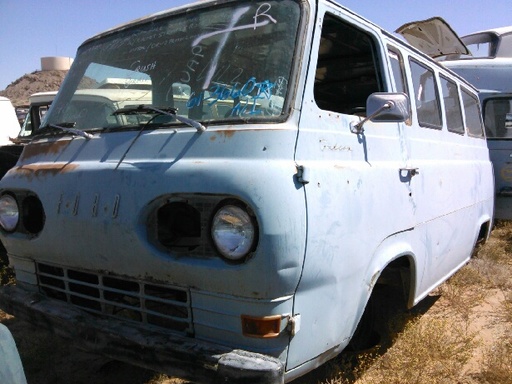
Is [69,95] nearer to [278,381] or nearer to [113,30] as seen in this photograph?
[113,30]

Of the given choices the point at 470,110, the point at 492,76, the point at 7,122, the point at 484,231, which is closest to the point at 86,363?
the point at 484,231

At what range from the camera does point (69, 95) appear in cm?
342

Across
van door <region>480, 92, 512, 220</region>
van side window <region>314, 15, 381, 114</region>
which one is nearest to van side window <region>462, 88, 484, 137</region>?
van door <region>480, 92, 512, 220</region>

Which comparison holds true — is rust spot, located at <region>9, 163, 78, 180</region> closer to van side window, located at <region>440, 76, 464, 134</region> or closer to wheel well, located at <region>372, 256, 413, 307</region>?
wheel well, located at <region>372, 256, 413, 307</region>

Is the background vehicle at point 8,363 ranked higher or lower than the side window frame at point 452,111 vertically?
lower

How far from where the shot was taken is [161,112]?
2.58m

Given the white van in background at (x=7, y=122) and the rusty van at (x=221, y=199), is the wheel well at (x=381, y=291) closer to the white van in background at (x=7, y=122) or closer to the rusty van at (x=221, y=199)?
the rusty van at (x=221, y=199)

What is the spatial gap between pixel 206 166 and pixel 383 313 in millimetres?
2629

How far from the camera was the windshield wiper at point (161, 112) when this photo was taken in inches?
95.1

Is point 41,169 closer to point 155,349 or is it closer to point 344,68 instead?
point 155,349

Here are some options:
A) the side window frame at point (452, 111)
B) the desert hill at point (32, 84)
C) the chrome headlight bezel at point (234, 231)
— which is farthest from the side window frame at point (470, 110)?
the desert hill at point (32, 84)

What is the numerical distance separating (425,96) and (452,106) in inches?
36.5

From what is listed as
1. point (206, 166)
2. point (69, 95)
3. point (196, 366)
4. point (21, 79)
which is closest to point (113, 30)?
point (69, 95)

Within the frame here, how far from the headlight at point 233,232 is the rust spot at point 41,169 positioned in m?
1.07
